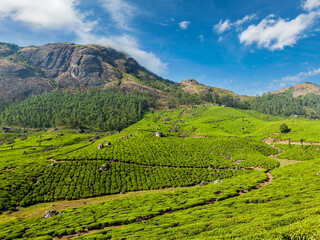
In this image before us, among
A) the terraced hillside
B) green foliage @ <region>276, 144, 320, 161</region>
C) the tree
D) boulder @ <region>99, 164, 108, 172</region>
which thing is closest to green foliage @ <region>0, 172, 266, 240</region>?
the terraced hillside

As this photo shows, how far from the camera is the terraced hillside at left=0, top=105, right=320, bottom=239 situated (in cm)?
2892

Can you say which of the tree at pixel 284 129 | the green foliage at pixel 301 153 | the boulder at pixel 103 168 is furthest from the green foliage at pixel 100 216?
the tree at pixel 284 129

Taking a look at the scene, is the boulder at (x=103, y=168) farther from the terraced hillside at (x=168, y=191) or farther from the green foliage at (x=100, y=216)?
the green foliage at (x=100, y=216)

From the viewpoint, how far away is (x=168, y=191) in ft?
229

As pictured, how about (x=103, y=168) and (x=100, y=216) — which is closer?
(x=100, y=216)

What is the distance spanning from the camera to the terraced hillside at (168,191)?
1139 inches

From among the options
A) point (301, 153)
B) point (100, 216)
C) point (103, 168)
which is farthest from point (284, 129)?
point (100, 216)

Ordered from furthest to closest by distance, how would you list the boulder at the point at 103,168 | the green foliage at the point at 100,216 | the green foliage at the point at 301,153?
the green foliage at the point at 301,153, the boulder at the point at 103,168, the green foliage at the point at 100,216

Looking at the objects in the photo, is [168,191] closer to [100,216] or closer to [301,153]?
[100,216]

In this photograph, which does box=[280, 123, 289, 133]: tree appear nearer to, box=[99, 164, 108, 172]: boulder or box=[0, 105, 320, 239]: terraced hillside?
box=[0, 105, 320, 239]: terraced hillside

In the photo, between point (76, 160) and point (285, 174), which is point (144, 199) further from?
point (285, 174)

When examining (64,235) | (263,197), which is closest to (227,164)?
(263,197)

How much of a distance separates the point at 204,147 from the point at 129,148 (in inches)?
2375

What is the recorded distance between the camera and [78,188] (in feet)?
230
